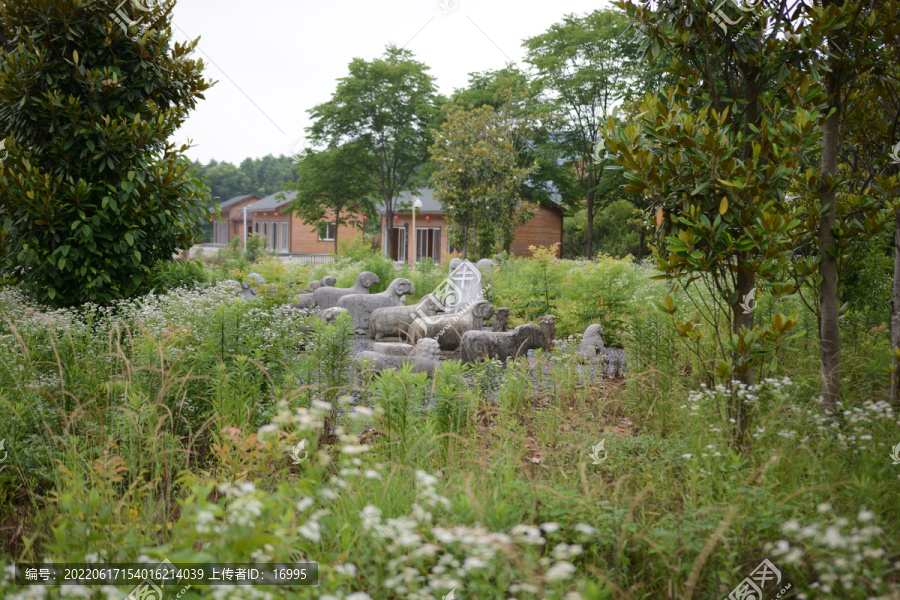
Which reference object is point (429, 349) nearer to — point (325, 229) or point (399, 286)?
point (399, 286)

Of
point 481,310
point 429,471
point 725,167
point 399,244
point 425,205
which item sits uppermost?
point 425,205

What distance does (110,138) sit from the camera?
248 inches

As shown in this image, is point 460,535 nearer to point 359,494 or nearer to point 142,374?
point 359,494

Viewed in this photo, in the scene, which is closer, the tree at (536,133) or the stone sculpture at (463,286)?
the stone sculpture at (463,286)

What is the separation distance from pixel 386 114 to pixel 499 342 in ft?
88.0

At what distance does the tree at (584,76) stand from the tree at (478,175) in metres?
9.25

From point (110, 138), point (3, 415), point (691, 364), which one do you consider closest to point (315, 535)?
point (3, 415)

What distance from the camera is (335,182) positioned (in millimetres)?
33062

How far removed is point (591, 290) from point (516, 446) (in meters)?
6.54

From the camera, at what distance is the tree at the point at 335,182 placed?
32.4 metres

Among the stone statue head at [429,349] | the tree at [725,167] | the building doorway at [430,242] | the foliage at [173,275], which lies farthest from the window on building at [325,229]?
the tree at [725,167]

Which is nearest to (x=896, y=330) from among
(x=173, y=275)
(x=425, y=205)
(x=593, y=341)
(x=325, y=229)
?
(x=593, y=341)

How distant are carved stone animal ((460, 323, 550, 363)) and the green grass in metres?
1.44

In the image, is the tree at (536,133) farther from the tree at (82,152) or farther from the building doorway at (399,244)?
the tree at (82,152)
